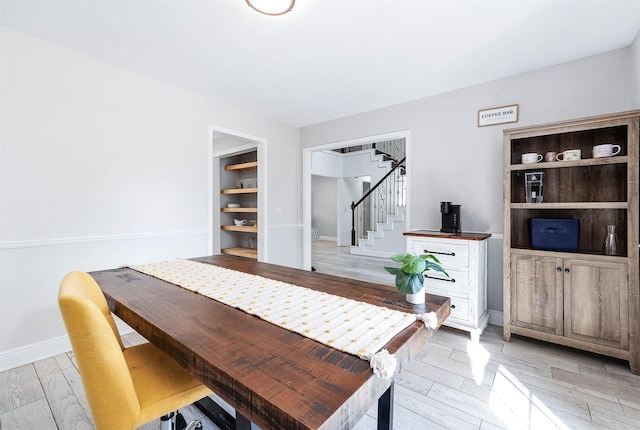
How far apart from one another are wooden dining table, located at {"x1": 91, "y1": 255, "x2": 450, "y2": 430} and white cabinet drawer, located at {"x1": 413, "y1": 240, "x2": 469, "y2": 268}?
58.8 inches

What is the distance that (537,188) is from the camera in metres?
2.59

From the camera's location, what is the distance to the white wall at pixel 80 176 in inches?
84.2

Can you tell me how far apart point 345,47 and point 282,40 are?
20.4 inches

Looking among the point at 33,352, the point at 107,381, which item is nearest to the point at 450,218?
the point at 107,381

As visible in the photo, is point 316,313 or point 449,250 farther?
point 449,250

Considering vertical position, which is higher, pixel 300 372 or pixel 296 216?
pixel 296 216

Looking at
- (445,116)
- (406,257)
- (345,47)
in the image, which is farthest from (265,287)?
(445,116)

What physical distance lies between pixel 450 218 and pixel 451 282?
653mm

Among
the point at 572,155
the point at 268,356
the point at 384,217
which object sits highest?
the point at 572,155

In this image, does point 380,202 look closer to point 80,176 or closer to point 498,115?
point 498,115

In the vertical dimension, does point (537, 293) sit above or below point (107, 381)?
below

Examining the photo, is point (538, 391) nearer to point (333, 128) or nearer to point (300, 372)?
point (300, 372)

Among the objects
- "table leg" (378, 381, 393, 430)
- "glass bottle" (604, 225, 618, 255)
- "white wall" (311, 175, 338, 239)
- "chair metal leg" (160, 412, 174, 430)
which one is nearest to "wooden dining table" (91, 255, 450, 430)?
"table leg" (378, 381, 393, 430)

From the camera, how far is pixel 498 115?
284 centimetres
